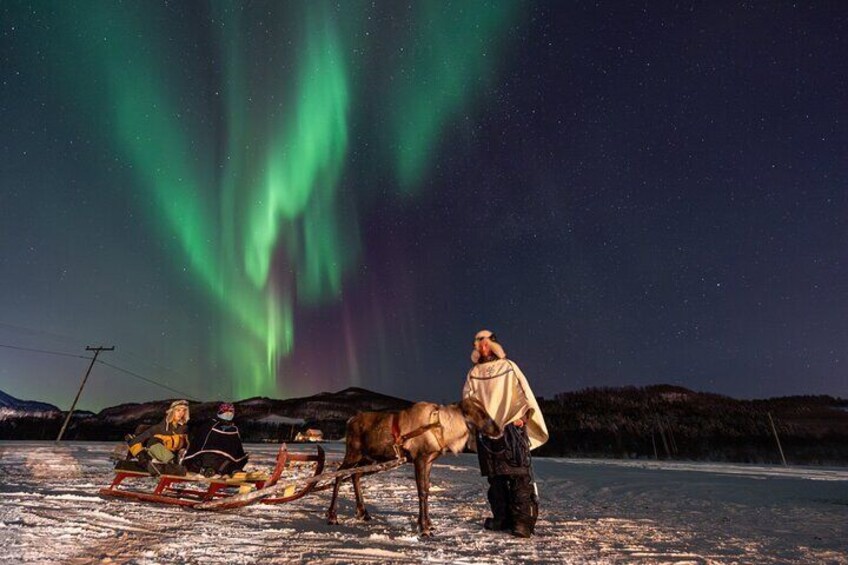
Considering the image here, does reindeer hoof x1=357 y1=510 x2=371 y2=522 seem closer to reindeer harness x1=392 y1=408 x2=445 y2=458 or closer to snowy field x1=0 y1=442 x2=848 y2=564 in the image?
snowy field x1=0 y1=442 x2=848 y2=564

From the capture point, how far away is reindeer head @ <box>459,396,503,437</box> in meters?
5.50

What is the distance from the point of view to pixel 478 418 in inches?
221

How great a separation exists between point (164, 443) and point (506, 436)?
6505 millimetres

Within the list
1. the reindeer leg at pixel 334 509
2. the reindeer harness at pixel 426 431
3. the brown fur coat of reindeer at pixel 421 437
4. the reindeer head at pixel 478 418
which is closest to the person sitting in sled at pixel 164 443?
the reindeer leg at pixel 334 509

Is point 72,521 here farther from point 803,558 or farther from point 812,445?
point 812,445

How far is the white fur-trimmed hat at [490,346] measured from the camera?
19.7 ft

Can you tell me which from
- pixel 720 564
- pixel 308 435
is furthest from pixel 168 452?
pixel 308 435

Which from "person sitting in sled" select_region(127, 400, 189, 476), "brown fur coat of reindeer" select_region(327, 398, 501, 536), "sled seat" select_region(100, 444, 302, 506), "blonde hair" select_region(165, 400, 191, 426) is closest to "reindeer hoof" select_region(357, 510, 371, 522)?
"brown fur coat of reindeer" select_region(327, 398, 501, 536)

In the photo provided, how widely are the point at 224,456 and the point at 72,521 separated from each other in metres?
2.28

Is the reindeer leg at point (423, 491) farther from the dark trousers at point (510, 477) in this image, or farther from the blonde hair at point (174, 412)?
the blonde hair at point (174, 412)

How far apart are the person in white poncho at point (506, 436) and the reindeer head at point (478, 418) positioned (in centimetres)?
15

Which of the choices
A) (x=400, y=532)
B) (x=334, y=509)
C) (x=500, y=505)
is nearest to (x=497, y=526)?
(x=500, y=505)

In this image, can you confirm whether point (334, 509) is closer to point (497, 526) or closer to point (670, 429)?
point (497, 526)

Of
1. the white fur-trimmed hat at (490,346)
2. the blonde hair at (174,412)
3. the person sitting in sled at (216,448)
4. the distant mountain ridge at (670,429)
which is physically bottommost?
the person sitting in sled at (216,448)
